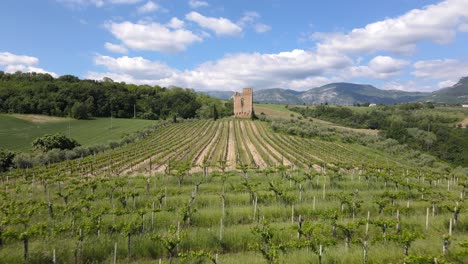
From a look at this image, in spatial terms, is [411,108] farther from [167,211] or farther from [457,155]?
[167,211]

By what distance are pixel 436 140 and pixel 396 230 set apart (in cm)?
8428

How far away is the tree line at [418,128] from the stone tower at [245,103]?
3832 cm

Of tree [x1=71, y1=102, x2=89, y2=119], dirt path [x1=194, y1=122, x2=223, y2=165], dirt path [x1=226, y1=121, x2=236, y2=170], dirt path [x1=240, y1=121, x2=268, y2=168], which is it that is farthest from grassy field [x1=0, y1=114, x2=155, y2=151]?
dirt path [x1=240, y1=121, x2=268, y2=168]

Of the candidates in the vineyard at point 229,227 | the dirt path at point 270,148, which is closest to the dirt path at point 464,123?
the dirt path at point 270,148

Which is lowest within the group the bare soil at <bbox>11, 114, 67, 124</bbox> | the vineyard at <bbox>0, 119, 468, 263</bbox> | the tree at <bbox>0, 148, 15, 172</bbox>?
the tree at <bbox>0, 148, 15, 172</bbox>

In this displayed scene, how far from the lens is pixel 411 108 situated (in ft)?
455

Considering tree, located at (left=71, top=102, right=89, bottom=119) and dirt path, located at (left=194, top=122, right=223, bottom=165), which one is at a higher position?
tree, located at (left=71, top=102, right=89, bottom=119)

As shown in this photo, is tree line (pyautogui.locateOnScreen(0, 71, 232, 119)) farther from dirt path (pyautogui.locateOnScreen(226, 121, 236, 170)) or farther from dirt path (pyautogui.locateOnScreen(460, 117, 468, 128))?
dirt path (pyautogui.locateOnScreen(460, 117, 468, 128))

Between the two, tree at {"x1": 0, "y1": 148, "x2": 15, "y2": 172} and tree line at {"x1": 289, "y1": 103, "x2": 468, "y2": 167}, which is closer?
tree at {"x1": 0, "y1": 148, "x2": 15, "y2": 172}

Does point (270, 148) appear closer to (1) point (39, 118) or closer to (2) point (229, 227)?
(2) point (229, 227)

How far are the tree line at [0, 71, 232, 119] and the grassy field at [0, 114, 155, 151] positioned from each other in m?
4.56

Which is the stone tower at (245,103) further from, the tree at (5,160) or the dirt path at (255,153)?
the tree at (5,160)

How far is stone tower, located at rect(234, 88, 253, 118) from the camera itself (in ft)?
306

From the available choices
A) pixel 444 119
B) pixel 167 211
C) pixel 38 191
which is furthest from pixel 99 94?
pixel 444 119
